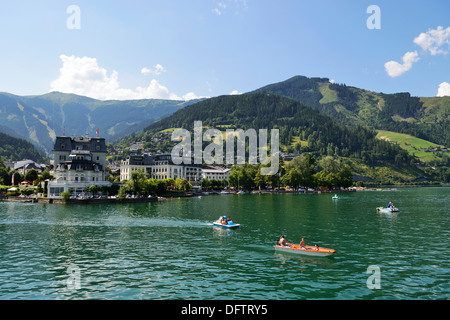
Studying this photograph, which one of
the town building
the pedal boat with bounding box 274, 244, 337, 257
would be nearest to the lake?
the pedal boat with bounding box 274, 244, 337, 257

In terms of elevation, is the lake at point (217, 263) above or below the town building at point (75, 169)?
below

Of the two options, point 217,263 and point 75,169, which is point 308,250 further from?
point 75,169

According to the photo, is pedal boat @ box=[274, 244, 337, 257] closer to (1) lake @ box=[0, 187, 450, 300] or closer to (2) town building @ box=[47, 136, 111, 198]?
(1) lake @ box=[0, 187, 450, 300]

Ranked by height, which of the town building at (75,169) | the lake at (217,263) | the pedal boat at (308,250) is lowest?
the lake at (217,263)

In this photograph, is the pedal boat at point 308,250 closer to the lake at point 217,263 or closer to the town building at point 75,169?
the lake at point 217,263

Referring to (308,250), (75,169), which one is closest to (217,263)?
(308,250)

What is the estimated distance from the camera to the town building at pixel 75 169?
143m

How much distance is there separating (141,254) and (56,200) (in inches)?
3985

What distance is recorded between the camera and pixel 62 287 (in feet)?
108

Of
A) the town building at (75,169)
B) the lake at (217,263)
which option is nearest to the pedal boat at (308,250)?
the lake at (217,263)

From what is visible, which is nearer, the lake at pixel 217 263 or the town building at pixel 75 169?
the lake at pixel 217 263

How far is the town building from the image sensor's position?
14300 cm

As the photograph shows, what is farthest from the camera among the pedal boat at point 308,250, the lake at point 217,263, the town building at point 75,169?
the town building at point 75,169
